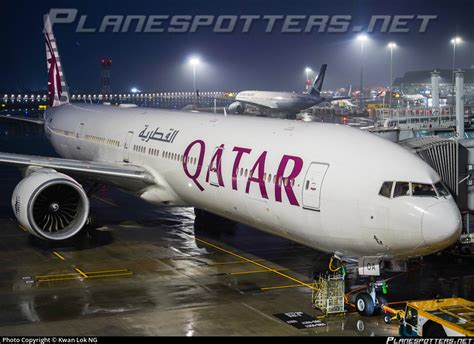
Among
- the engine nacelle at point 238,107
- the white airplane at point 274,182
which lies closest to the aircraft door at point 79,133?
the white airplane at point 274,182

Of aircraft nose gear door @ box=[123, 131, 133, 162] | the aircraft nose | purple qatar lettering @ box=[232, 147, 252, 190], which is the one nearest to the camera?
the aircraft nose

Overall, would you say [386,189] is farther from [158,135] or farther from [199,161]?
[158,135]

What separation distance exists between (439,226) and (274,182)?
14.7 ft

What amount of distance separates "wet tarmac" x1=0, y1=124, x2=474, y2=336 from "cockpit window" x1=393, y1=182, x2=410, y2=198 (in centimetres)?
286

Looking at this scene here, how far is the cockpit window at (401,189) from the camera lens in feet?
48.5

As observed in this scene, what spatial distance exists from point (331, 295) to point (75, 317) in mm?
5736

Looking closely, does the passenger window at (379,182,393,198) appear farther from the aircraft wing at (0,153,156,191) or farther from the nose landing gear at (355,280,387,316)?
the aircraft wing at (0,153,156,191)

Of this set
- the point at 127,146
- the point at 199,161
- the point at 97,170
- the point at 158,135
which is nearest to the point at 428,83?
the point at 127,146

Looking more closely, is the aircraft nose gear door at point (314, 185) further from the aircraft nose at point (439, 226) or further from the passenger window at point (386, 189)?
the aircraft nose at point (439, 226)

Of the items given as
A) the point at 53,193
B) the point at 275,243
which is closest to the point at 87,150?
the point at 53,193

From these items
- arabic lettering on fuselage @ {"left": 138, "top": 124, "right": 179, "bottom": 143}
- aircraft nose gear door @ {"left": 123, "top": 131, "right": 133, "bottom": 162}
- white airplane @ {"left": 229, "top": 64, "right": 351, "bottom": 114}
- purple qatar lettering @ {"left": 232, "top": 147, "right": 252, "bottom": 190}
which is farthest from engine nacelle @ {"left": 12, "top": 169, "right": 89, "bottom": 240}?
white airplane @ {"left": 229, "top": 64, "right": 351, "bottom": 114}

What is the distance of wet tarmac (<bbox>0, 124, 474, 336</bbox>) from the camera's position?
15008mm

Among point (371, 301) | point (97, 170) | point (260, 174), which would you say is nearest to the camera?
point (371, 301)

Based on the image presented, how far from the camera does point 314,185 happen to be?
1608 cm
